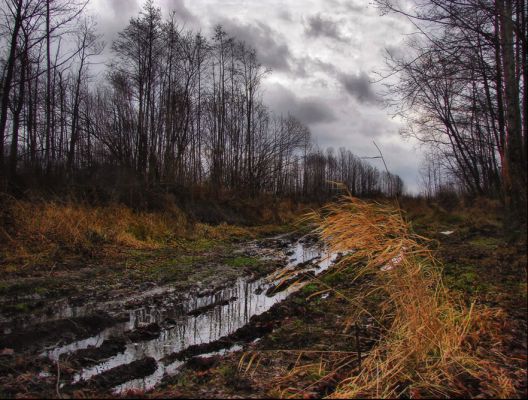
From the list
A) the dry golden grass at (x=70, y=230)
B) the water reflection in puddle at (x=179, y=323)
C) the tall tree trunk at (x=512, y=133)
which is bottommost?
the water reflection in puddle at (x=179, y=323)

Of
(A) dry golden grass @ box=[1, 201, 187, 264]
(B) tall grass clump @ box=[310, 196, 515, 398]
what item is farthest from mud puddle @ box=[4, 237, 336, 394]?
(A) dry golden grass @ box=[1, 201, 187, 264]

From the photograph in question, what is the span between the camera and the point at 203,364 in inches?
160

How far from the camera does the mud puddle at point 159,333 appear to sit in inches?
153

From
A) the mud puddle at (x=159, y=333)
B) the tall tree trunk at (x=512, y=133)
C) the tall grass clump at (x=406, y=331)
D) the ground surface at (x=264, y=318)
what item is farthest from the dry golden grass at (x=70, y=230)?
the tall tree trunk at (x=512, y=133)

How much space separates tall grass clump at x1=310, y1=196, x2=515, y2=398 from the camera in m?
3.33

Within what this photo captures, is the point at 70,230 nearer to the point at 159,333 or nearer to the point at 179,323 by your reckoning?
the point at 179,323

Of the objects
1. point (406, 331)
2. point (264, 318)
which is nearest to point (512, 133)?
point (406, 331)

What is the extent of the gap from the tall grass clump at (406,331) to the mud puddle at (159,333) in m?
0.43

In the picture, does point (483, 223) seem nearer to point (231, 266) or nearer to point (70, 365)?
point (231, 266)

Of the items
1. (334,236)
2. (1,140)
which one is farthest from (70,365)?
(1,140)

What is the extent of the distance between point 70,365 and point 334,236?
2.85 metres

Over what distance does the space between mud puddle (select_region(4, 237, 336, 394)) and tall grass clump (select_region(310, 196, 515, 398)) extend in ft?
1.42

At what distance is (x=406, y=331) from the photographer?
154 inches

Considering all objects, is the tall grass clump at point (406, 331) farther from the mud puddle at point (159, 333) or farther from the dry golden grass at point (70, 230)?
the dry golden grass at point (70, 230)
